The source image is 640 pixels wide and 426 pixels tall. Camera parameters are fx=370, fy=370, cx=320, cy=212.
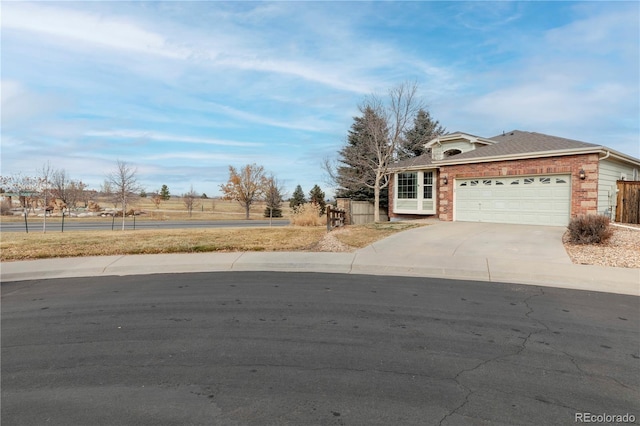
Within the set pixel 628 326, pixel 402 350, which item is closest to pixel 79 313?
pixel 402 350

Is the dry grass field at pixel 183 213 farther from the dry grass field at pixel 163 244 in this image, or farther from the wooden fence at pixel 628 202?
the wooden fence at pixel 628 202

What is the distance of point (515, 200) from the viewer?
17500 millimetres

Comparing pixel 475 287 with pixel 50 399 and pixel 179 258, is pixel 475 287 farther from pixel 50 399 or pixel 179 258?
pixel 179 258

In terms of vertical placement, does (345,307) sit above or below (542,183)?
below

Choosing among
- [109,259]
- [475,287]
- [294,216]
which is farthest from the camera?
[294,216]

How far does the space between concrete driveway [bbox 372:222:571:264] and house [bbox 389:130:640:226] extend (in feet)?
5.60

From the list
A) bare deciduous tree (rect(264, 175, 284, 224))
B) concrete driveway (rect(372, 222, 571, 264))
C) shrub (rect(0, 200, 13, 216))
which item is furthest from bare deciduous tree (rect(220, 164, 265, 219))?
concrete driveway (rect(372, 222, 571, 264))

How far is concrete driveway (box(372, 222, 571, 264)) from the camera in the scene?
1020 centimetres

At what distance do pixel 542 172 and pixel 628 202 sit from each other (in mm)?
4886

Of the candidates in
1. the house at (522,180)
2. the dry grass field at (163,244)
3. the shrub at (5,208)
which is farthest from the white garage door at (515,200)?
the shrub at (5,208)

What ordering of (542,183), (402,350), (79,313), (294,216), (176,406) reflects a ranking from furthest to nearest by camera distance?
(294,216) → (542,183) → (79,313) → (402,350) → (176,406)

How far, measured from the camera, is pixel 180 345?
4352 millimetres

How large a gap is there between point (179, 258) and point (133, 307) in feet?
14.0

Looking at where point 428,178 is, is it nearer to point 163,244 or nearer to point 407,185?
point 407,185
